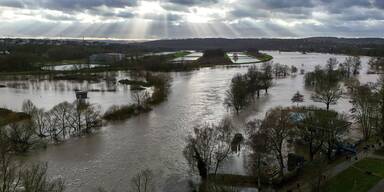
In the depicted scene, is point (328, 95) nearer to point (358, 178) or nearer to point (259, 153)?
point (358, 178)

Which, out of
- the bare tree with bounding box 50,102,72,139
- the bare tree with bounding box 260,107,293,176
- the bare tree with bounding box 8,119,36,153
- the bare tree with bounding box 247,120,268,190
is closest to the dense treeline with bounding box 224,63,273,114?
the bare tree with bounding box 260,107,293,176

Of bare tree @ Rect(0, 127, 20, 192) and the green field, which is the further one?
the green field

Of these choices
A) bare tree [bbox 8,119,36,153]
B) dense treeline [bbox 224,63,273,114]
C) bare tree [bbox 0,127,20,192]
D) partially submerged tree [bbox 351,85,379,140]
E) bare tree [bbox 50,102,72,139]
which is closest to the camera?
bare tree [bbox 0,127,20,192]

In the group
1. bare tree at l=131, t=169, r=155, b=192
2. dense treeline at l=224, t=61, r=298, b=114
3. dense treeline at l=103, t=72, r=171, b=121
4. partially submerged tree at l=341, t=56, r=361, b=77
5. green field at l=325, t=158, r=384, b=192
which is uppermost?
partially submerged tree at l=341, t=56, r=361, b=77

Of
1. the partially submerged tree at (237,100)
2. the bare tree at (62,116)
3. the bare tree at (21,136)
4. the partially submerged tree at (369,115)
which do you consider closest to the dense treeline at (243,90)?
the partially submerged tree at (237,100)

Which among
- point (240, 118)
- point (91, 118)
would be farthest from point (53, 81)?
point (240, 118)

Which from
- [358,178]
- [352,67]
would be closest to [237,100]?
[358,178]

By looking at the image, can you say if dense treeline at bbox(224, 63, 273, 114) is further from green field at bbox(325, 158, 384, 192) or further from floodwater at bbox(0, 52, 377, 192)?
green field at bbox(325, 158, 384, 192)

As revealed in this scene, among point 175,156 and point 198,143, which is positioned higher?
point 198,143

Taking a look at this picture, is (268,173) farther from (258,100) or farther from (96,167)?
(258,100)
